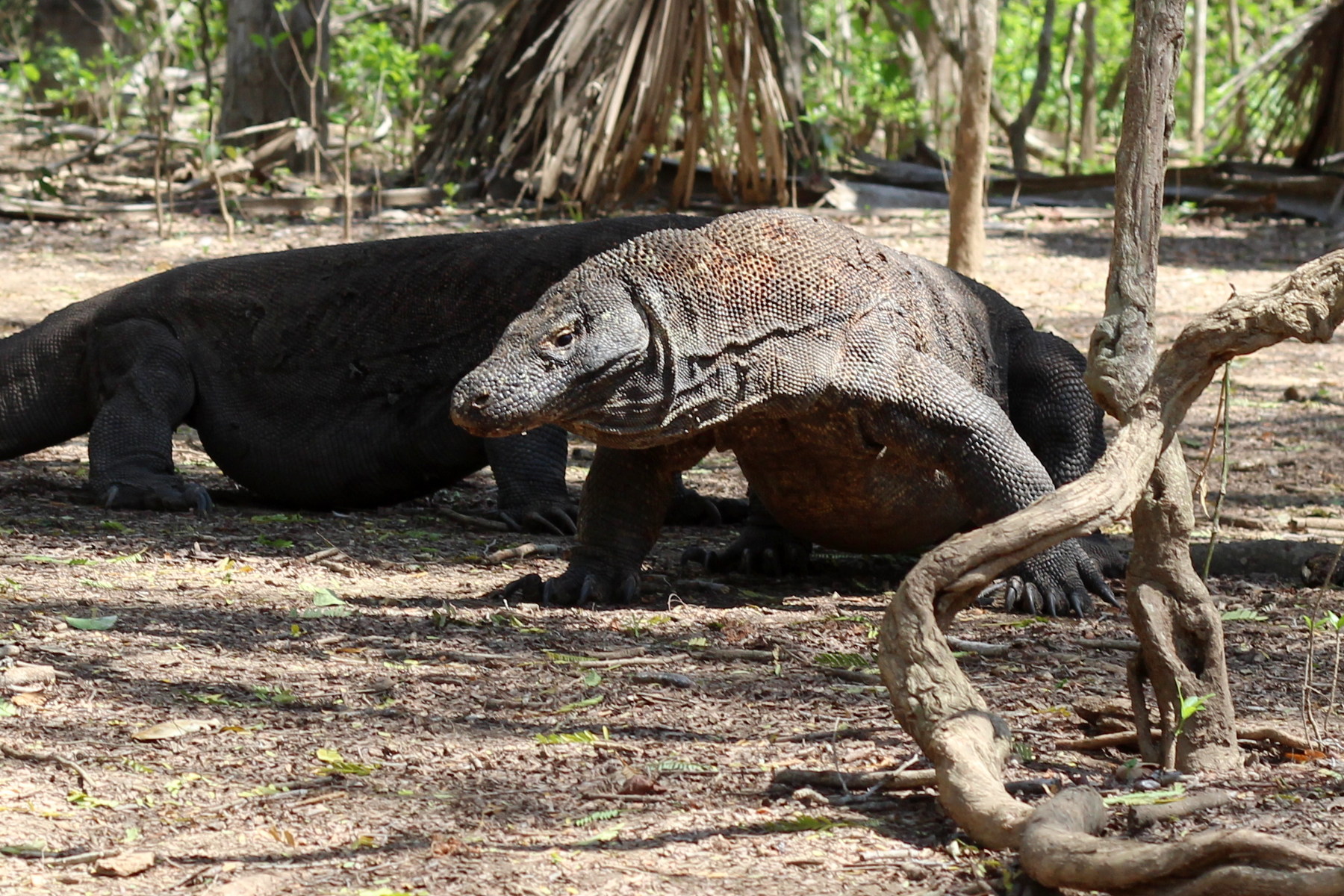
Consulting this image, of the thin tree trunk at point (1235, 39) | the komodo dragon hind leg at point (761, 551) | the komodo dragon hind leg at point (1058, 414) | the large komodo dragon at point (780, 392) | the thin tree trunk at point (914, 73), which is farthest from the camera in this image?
the thin tree trunk at point (1235, 39)

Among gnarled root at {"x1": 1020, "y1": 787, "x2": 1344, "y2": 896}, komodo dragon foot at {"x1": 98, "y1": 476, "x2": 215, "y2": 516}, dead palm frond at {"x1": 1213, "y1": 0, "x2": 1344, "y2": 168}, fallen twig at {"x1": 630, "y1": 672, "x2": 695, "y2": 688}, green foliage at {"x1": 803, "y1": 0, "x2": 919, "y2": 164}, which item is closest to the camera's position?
gnarled root at {"x1": 1020, "y1": 787, "x2": 1344, "y2": 896}

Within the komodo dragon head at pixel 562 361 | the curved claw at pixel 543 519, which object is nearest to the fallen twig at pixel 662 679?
the komodo dragon head at pixel 562 361

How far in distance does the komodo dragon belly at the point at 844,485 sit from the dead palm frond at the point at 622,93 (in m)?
6.24

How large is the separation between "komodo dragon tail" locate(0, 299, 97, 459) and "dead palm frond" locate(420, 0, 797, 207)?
186 inches

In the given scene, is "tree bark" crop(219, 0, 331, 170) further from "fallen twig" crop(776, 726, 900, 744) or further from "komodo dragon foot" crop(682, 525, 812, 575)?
"fallen twig" crop(776, 726, 900, 744)

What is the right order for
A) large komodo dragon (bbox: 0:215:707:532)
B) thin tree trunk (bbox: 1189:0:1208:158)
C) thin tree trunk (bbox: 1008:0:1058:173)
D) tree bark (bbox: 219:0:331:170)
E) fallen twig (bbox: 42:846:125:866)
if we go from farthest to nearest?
1. thin tree trunk (bbox: 1189:0:1208:158)
2. thin tree trunk (bbox: 1008:0:1058:173)
3. tree bark (bbox: 219:0:331:170)
4. large komodo dragon (bbox: 0:215:707:532)
5. fallen twig (bbox: 42:846:125:866)

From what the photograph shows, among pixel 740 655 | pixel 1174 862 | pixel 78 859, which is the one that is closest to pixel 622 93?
pixel 740 655

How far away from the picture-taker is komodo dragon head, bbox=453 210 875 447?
3410mm

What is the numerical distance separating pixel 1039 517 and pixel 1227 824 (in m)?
0.52

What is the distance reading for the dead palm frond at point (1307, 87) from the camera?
1386 centimetres

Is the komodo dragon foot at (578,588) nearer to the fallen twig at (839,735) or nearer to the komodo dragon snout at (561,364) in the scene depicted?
the komodo dragon snout at (561,364)

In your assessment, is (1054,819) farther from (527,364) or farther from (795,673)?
(527,364)

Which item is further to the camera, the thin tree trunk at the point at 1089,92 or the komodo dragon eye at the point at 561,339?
the thin tree trunk at the point at 1089,92

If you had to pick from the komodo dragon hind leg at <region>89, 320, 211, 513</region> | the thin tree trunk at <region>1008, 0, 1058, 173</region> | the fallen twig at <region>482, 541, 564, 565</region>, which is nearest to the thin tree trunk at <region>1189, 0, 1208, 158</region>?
the thin tree trunk at <region>1008, 0, 1058, 173</region>
